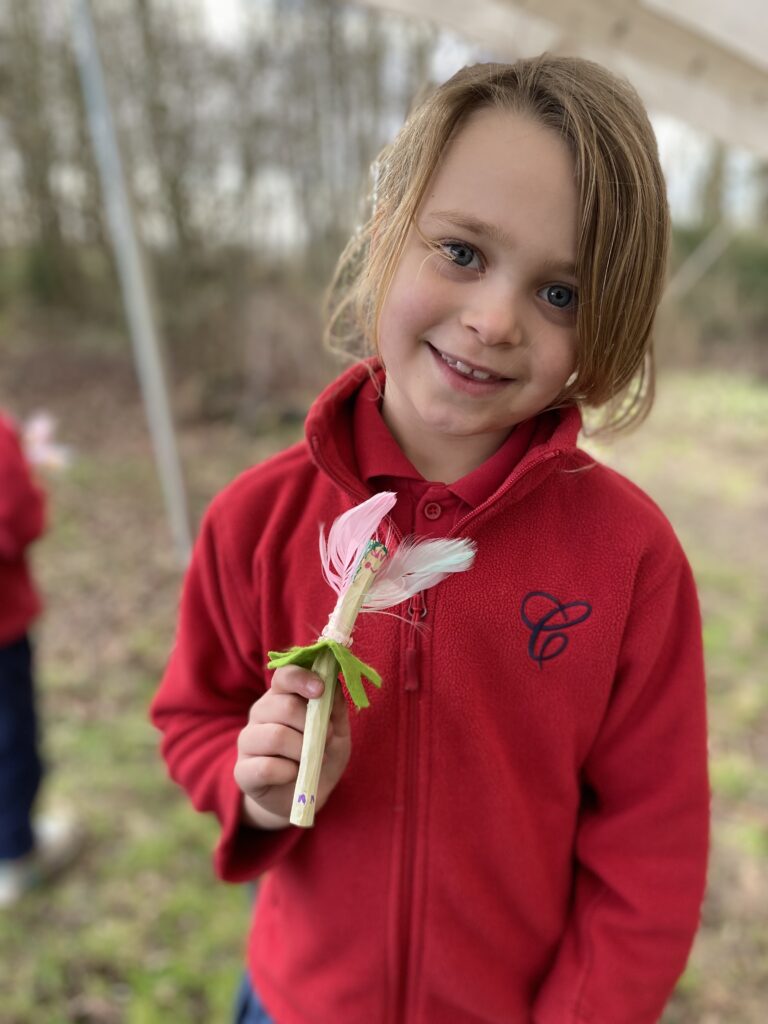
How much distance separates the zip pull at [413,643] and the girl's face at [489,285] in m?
0.22

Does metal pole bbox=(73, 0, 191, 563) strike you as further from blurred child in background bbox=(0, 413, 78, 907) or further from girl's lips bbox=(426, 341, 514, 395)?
girl's lips bbox=(426, 341, 514, 395)

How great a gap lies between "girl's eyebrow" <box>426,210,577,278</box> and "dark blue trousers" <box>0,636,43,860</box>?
2145mm

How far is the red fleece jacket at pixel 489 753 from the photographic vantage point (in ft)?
3.36

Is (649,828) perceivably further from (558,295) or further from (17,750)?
(17,750)

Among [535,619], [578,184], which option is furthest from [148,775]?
[578,184]

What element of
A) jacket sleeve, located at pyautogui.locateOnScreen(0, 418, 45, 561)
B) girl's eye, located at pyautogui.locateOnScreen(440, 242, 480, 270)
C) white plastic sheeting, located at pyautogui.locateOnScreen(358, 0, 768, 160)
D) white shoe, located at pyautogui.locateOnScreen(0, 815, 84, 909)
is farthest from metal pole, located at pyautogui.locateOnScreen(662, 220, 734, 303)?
girl's eye, located at pyautogui.locateOnScreen(440, 242, 480, 270)

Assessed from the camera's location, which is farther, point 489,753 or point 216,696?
point 216,696

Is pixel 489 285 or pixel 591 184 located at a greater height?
pixel 591 184

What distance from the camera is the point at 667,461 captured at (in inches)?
283

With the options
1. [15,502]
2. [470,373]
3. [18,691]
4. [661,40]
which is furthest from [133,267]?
[470,373]

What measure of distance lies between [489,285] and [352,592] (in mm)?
370

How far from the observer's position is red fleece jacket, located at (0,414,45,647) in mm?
2411

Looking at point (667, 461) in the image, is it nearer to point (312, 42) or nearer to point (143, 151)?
point (312, 42)

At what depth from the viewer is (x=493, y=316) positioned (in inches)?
34.5
